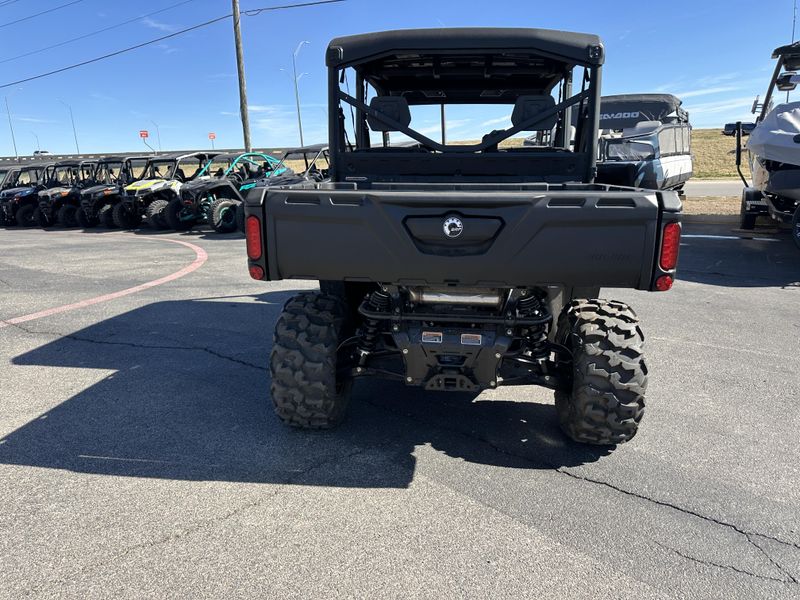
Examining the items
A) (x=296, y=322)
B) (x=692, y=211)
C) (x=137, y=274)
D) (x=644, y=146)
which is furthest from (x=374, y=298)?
(x=692, y=211)

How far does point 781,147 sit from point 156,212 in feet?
44.3

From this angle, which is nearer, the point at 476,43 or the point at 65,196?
the point at 476,43

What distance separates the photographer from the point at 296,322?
3.27 m

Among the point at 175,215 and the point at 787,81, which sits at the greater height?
the point at 787,81

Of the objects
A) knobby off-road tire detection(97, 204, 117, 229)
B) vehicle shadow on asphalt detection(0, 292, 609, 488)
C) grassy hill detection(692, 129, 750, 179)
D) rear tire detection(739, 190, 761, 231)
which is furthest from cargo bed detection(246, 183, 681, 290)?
grassy hill detection(692, 129, 750, 179)

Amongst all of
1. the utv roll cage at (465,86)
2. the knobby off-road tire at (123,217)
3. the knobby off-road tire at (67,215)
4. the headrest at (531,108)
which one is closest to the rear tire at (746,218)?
the utv roll cage at (465,86)

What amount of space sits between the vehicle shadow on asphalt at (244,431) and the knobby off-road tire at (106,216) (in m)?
12.4

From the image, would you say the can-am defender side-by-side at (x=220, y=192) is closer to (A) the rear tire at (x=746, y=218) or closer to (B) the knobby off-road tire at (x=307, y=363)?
(A) the rear tire at (x=746, y=218)

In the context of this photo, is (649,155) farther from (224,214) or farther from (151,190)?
(151,190)

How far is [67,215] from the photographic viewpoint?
17250mm

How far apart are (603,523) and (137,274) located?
8.12 meters

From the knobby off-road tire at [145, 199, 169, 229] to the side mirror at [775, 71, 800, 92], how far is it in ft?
44.3

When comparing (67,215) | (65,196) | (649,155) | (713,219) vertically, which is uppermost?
(649,155)

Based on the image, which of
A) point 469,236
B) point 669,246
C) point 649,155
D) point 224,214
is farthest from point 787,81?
point 224,214
